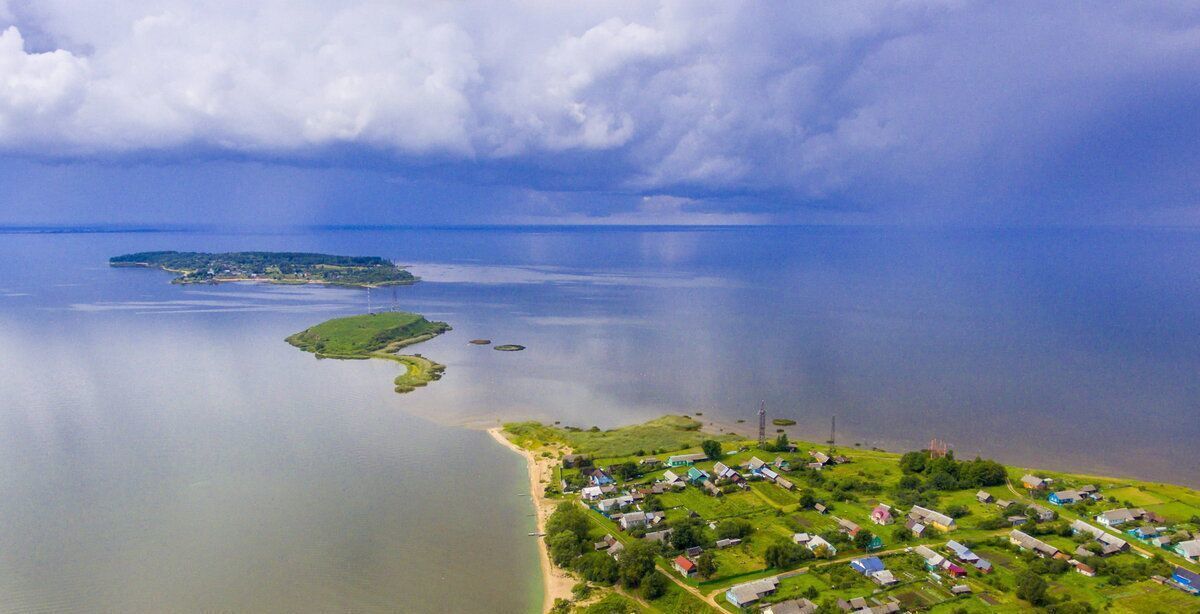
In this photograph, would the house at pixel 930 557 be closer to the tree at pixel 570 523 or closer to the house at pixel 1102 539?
the house at pixel 1102 539

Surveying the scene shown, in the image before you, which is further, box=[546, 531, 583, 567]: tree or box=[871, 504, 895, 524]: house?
box=[871, 504, 895, 524]: house

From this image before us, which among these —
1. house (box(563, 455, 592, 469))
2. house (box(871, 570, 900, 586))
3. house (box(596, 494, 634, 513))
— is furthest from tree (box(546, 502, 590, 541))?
house (box(871, 570, 900, 586))

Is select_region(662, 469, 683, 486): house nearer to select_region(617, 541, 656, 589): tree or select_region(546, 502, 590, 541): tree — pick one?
select_region(546, 502, 590, 541): tree

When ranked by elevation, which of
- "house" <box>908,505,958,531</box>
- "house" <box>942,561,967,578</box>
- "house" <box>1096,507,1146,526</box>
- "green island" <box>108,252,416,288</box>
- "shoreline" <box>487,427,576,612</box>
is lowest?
"shoreline" <box>487,427,576,612</box>

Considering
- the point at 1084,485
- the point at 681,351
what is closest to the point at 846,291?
the point at 681,351

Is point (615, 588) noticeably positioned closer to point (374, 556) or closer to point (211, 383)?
point (374, 556)

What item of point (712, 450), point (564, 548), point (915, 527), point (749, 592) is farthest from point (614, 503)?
point (915, 527)

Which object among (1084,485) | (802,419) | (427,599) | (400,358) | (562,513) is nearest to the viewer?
(427,599)

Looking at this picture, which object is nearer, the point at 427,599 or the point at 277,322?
the point at 427,599
